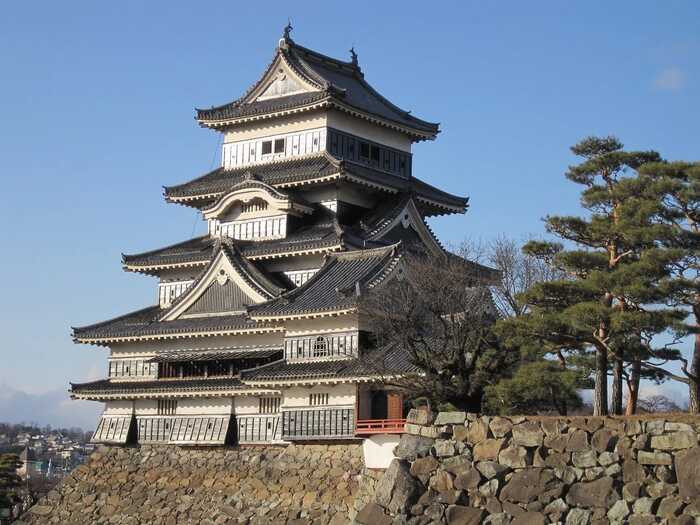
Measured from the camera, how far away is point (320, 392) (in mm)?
37656

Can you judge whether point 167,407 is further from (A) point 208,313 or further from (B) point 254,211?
(B) point 254,211

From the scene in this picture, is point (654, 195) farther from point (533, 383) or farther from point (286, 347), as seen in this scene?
point (286, 347)

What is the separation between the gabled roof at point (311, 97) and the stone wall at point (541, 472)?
64.3ft

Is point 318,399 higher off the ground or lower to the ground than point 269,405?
higher

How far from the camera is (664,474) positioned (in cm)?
2423

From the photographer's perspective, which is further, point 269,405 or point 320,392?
point 269,405

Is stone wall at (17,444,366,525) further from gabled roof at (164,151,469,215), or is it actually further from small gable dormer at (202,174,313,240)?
gabled roof at (164,151,469,215)

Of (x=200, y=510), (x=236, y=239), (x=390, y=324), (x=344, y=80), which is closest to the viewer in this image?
(x=390, y=324)

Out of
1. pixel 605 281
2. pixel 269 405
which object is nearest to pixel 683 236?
pixel 605 281

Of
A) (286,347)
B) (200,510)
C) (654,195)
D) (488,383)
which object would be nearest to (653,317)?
(654,195)

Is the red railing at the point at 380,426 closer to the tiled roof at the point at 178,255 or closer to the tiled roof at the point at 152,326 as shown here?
the tiled roof at the point at 152,326

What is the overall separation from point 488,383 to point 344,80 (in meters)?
20.1

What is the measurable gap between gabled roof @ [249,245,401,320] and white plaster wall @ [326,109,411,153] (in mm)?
6913

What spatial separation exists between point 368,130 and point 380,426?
1628 cm
